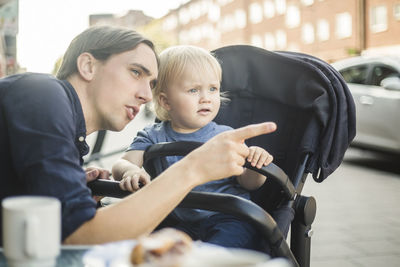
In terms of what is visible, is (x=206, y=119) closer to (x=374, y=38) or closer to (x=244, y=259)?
(x=244, y=259)

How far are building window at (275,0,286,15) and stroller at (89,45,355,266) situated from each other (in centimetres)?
4180

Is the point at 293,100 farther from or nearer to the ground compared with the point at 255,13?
farther from the ground

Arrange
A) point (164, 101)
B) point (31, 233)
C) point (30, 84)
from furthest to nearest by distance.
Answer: point (164, 101), point (30, 84), point (31, 233)

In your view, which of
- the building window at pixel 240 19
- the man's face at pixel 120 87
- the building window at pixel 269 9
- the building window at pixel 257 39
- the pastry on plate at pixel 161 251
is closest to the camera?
the pastry on plate at pixel 161 251

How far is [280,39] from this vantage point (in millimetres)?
43812

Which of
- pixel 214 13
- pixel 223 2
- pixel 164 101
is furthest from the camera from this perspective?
pixel 214 13

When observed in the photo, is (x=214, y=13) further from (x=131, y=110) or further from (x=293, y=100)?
(x=131, y=110)

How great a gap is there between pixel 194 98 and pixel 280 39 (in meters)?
42.6

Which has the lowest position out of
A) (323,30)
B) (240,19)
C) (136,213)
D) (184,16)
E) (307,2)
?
(323,30)

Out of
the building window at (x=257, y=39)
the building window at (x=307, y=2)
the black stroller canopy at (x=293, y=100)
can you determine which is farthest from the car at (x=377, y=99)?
the building window at (x=257, y=39)

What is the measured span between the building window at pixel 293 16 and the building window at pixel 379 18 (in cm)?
1227

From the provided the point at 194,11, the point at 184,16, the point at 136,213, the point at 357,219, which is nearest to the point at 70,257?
the point at 136,213

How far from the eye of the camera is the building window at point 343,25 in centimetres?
3238

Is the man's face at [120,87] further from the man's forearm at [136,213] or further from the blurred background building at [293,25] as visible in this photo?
the blurred background building at [293,25]
